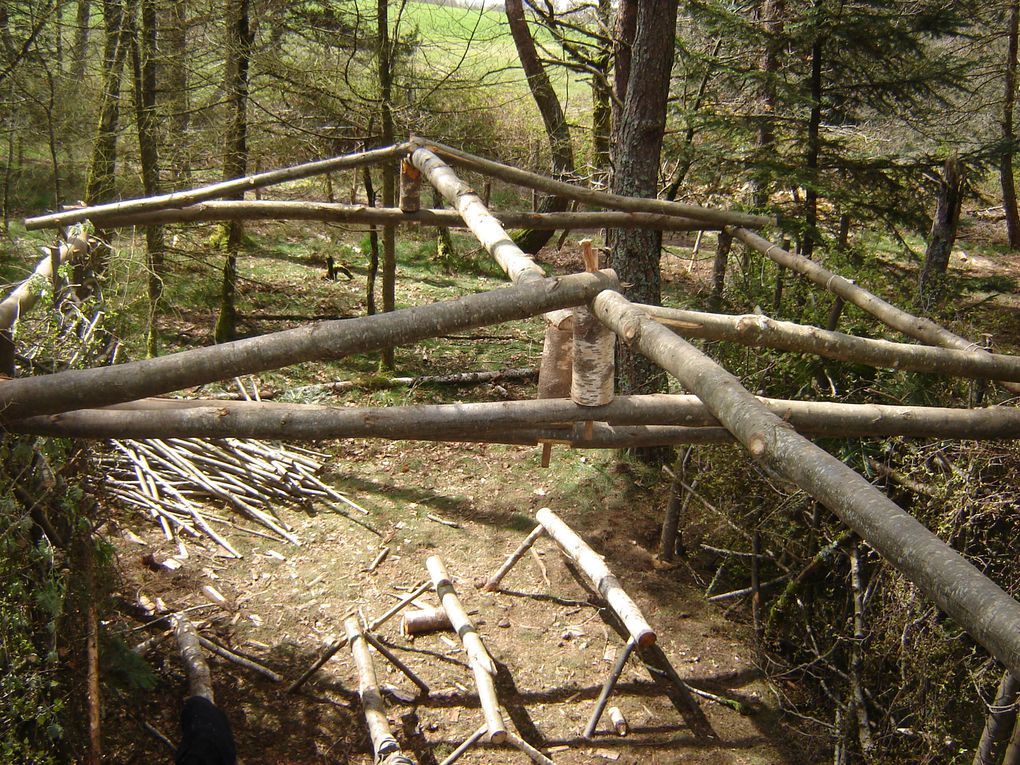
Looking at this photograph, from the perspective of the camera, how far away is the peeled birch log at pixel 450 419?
9.60 feet

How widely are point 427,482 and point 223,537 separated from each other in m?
2.04

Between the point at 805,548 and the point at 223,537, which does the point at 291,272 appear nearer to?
the point at 223,537

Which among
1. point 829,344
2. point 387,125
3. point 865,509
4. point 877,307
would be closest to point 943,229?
point 877,307

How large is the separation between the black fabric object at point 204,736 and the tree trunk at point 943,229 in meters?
5.74

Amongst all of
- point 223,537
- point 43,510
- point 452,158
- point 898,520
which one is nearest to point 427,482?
point 223,537

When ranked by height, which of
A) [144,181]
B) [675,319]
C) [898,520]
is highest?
[144,181]

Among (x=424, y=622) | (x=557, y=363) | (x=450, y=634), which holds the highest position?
(x=557, y=363)

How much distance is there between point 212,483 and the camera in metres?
6.52

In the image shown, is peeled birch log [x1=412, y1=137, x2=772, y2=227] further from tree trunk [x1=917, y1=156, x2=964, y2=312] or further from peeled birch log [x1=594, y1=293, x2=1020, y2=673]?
peeled birch log [x1=594, y1=293, x2=1020, y2=673]

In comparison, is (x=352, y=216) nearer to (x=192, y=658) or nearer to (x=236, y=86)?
(x=192, y=658)

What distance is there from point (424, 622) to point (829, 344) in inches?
138

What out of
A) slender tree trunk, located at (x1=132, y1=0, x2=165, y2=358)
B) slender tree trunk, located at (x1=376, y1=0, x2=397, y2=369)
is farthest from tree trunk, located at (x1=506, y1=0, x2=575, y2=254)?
slender tree trunk, located at (x1=132, y1=0, x2=165, y2=358)

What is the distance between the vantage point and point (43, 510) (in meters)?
3.10

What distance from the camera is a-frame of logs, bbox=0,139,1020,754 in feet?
5.75
